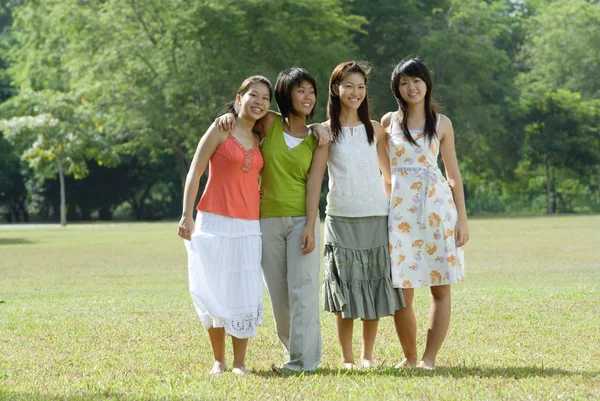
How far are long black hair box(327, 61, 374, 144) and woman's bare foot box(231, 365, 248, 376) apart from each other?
1.59 m

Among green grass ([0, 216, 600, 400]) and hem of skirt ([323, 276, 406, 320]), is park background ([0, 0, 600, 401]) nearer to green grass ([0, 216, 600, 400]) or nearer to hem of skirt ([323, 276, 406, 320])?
green grass ([0, 216, 600, 400])

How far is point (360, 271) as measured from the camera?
21.5 ft

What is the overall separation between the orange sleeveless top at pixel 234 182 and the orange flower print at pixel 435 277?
3.96ft

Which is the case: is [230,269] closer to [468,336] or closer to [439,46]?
[468,336]

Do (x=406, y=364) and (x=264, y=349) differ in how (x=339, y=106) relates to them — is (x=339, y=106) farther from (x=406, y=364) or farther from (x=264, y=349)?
(x=264, y=349)

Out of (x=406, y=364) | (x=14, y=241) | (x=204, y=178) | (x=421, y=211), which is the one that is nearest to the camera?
(x=421, y=211)

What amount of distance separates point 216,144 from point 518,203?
2034 inches

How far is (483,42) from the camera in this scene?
4831 cm

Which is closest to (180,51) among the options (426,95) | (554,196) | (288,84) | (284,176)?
(554,196)

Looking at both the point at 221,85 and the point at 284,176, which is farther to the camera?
the point at 221,85

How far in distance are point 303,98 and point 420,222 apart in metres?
1.11

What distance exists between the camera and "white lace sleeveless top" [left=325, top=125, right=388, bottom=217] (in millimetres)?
6551

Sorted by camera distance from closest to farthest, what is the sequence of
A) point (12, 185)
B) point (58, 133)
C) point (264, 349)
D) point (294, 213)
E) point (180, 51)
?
point (294, 213) < point (264, 349) < point (58, 133) < point (180, 51) < point (12, 185)

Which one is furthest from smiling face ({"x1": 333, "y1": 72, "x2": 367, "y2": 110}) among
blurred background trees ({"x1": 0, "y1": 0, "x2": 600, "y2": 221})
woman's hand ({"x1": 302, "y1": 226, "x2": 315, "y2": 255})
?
blurred background trees ({"x1": 0, "y1": 0, "x2": 600, "y2": 221})
